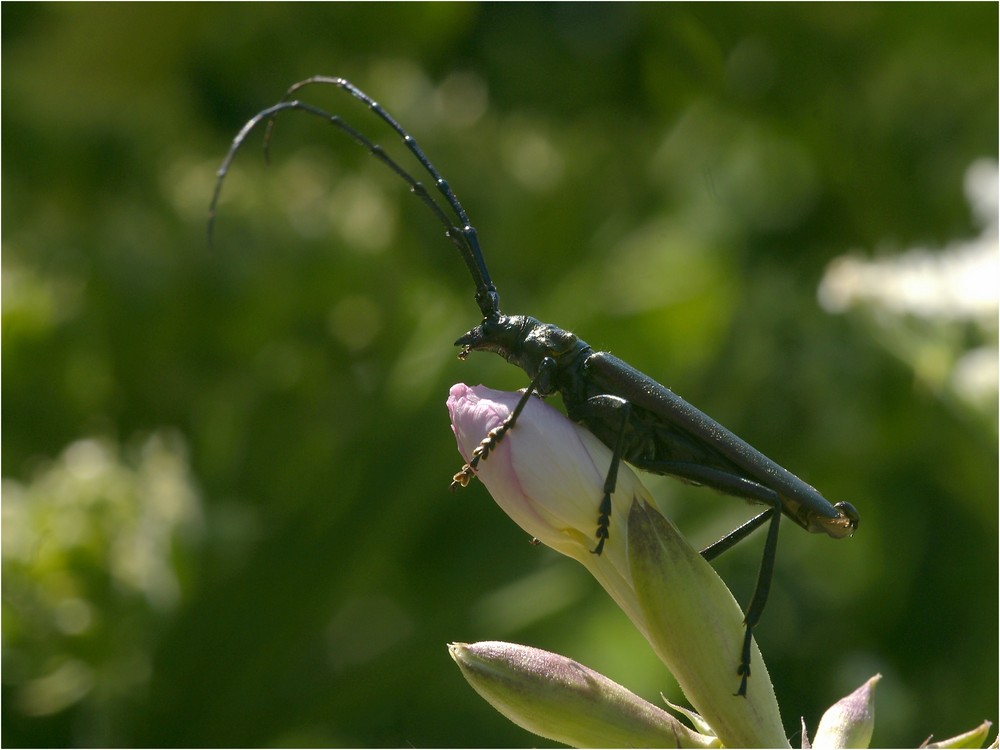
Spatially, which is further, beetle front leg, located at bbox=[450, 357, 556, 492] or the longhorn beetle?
the longhorn beetle

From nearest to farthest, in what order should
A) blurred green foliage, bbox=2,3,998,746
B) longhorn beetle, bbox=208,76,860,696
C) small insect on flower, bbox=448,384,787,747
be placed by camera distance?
1. small insect on flower, bbox=448,384,787,747
2. longhorn beetle, bbox=208,76,860,696
3. blurred green foliage, bbox=2,3,998,746

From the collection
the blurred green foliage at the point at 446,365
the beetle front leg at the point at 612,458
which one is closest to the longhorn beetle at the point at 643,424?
the beetle front leg at the point at 612,458

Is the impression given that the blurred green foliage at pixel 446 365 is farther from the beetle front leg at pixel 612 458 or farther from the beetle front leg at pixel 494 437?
the beetle front leg at pixel 494 437

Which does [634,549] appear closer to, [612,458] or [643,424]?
[612,458]

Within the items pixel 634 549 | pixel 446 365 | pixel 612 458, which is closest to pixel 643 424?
pixel 612 458

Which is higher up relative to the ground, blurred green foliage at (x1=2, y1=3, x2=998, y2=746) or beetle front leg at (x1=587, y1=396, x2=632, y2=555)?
blurred green foliage at (x1=2, y1=3, x2=998, y2=746)

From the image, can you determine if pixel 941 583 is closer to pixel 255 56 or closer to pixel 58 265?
pixel 58 265

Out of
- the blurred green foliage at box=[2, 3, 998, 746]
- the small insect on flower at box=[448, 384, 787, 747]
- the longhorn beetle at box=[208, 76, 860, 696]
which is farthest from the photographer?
the blurred green foliage at box=[2, 3, 998, 746]

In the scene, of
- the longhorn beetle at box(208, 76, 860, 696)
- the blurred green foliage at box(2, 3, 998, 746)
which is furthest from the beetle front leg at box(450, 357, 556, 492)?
the blurred green foliage at box(2, 3, 998, 746)

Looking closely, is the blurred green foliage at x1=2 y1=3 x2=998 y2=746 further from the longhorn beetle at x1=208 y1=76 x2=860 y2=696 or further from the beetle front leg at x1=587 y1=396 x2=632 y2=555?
the beetle front leg at x1=587 y1=396 x2=632 y2=555
